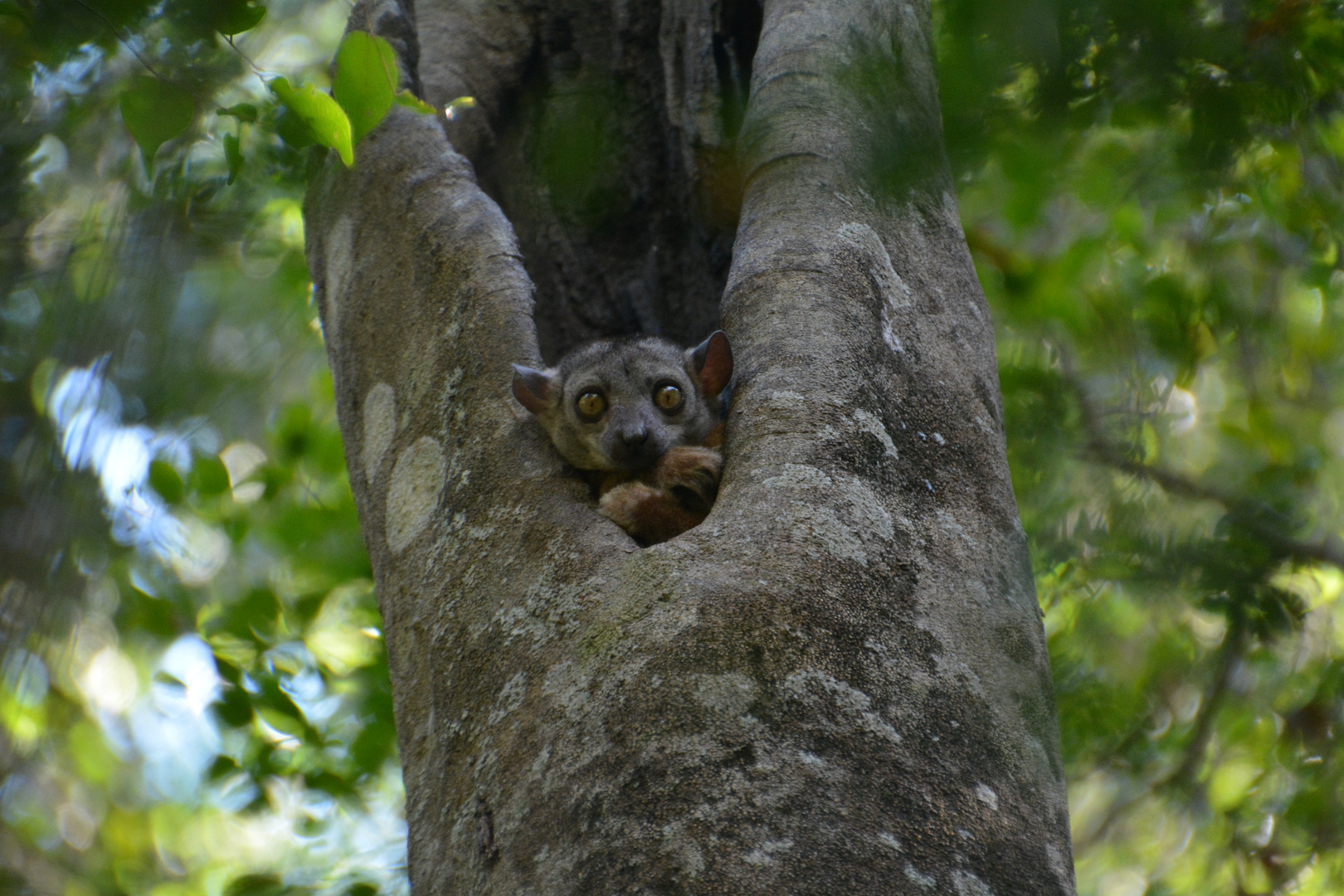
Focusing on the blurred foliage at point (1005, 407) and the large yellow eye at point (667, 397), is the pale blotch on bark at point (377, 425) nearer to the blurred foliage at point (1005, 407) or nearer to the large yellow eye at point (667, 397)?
the blurred foliage at point (1005, 407)

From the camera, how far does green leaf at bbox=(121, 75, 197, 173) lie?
5.94 ft

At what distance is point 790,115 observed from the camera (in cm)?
281

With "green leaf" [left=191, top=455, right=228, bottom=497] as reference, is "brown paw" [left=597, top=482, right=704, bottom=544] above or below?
above

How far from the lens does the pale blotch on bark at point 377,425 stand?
2.52 metres

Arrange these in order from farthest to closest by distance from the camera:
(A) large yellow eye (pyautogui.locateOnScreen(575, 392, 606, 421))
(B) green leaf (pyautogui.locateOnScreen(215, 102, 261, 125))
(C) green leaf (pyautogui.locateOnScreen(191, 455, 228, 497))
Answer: (C) green leaf (pyautogui.locateOnScreen(191, 455, 228, 497))
(A) large yellow eye (pyautogui.locateOnScreen(575, 392, 606, 421))
(B) green leaf (pyautogui.locateOnScreen(215, 102, 261, 125))

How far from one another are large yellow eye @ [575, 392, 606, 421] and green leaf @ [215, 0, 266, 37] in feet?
5.55

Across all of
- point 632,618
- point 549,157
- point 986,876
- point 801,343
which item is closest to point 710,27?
point 549,157

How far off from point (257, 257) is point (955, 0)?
3.60 metres

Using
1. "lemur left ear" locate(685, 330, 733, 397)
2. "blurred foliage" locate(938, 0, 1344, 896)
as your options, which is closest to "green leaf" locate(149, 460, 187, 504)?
"lemur left ear" locate(685, 330, 733, 397)

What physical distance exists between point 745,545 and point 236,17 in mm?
1174

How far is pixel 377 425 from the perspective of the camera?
2592 mm

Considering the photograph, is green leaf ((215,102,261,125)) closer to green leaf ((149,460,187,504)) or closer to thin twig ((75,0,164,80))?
thin twig ((75,0,164,80))

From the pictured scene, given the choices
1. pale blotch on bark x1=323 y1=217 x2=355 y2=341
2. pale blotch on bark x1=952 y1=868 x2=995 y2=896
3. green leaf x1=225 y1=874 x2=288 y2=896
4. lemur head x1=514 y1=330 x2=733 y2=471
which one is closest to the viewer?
pale blotch on bark x1=952 y1=868 x2=995 y2=896

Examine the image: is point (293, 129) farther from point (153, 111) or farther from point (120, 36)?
point (120, 36)
